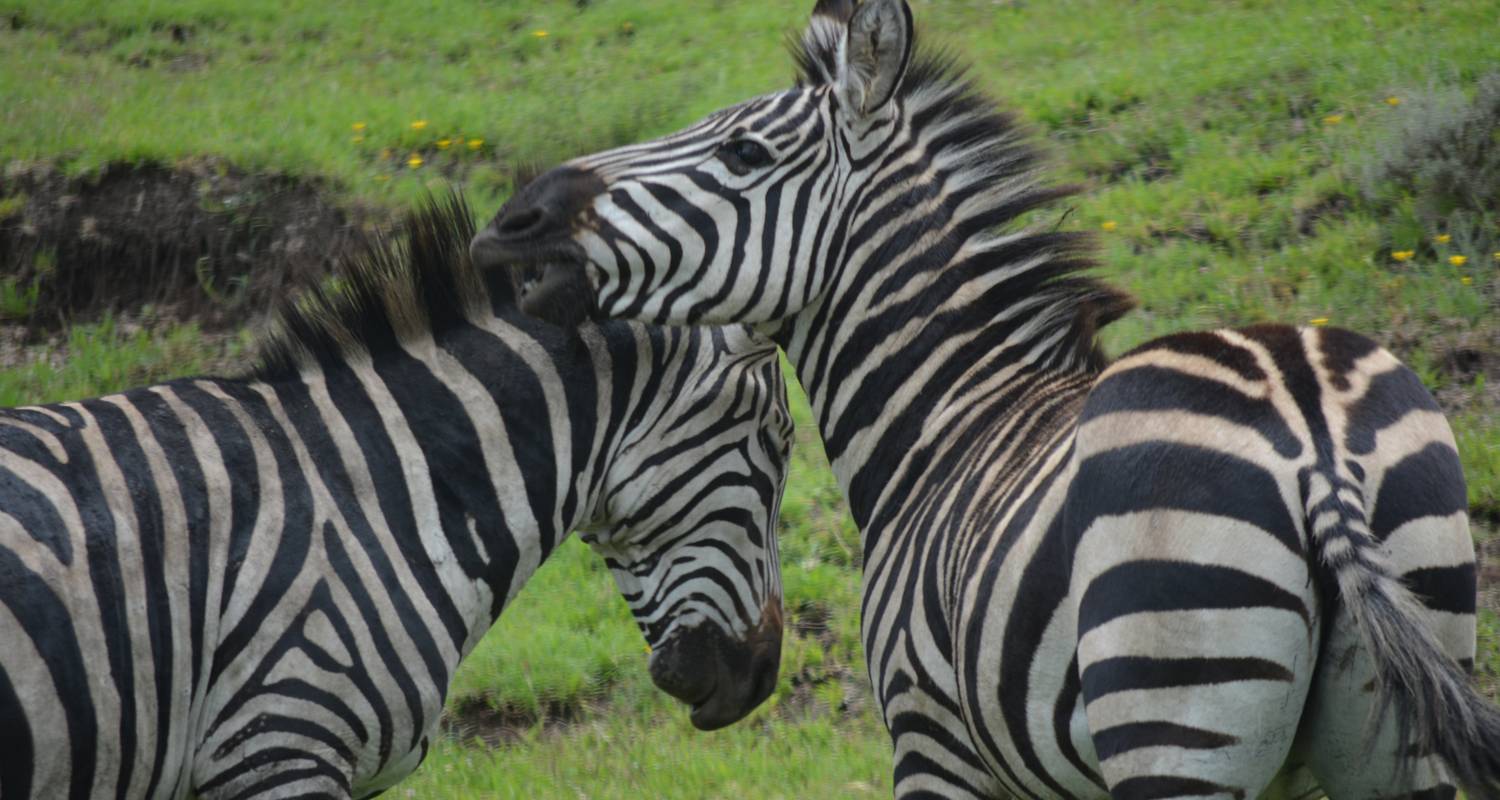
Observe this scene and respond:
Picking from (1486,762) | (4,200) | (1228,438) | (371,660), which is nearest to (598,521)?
(371,660)

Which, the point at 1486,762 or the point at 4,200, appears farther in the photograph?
the point at 4,200

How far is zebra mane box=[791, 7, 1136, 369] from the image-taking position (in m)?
3.78

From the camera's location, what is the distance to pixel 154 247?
9.69 m

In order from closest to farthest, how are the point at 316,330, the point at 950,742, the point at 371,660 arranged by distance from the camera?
1. the point at 950,742
2. the point at 371,660
3. the point at 316,330

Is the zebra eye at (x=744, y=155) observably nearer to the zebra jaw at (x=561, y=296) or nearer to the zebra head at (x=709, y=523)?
the zebra jaw at (x=561, y=296)

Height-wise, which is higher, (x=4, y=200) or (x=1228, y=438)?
(x=1228, y=438)

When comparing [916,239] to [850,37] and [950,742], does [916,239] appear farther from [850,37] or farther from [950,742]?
[950,742]

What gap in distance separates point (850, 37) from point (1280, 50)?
24.5ft

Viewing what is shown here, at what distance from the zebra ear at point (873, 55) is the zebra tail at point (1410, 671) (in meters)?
1.76

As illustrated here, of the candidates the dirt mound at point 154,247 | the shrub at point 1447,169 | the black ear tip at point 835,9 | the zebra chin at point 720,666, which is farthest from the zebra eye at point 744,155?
the dirt mound at point 154,247

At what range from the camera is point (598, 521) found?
14.7 feet

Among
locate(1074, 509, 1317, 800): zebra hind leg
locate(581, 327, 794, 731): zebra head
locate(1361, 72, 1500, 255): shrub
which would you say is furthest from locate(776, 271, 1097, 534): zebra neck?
locate(1361, 72, 1500, 255): shrub

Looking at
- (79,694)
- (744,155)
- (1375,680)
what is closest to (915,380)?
(744,155)

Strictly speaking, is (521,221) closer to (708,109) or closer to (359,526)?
(359,526)
